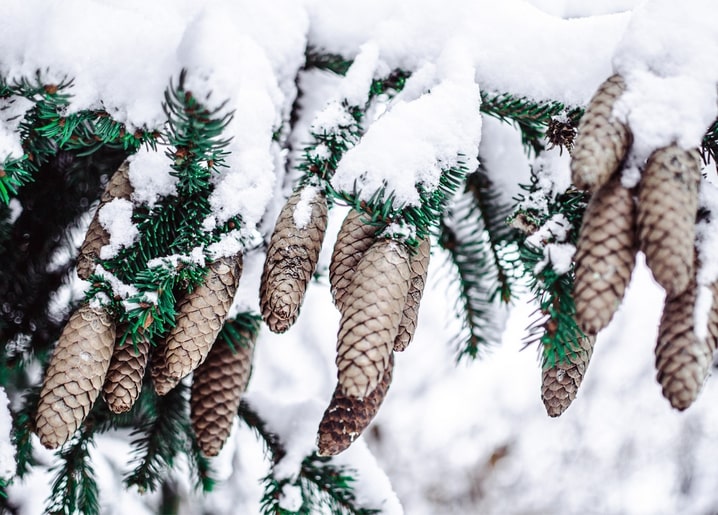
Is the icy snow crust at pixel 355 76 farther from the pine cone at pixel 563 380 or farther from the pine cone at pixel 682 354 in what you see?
the pine cone at pixel 563 380

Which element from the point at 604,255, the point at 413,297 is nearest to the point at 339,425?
the point at 413,297

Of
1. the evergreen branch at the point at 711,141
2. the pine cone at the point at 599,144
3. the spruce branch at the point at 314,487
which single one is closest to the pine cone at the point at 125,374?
the spruce branch at the point at 314,487

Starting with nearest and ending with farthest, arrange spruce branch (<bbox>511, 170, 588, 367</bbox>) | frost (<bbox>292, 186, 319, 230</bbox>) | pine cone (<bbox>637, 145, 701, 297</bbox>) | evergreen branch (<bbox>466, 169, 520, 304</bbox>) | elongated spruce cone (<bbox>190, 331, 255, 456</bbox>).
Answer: pine cone (<bbox>637, 145, 701, 297</bbox>) < spruce branch (<bbox>511, 170, 588, 367</bbox>) < frost (<bbox>292, 186, 319, 230</bbox>) < elongated spruce cone (<bbox>190, 331, 255, 456</bbox>) < evergreen branch (<bbox>466, 169, 520, 304</bbox>)

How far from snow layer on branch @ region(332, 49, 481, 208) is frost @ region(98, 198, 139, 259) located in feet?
1.05

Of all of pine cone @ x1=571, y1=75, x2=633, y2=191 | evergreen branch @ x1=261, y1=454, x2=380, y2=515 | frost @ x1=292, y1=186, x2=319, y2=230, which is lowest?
evergreen branch @ x1=261, y1=454, x2=380, y2=515

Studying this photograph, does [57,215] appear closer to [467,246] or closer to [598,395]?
[467,246]

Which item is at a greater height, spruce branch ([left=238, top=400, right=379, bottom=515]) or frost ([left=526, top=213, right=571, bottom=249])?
frost ([left=526, top=213, right=571, bottom=249])

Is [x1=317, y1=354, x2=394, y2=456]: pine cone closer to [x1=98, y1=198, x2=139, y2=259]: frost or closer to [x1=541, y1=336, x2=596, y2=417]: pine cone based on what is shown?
[x1=541, y1=336, x2=596, y2=417]: pine cone

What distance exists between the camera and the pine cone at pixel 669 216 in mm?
534

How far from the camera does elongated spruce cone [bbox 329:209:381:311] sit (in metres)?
0.73

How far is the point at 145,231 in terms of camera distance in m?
0.81

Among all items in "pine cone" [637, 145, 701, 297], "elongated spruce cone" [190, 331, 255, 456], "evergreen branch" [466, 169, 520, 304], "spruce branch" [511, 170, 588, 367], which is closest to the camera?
"pine cone" [637, 145, 701, 297]

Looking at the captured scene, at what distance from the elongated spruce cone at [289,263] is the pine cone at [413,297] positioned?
144 millimetres

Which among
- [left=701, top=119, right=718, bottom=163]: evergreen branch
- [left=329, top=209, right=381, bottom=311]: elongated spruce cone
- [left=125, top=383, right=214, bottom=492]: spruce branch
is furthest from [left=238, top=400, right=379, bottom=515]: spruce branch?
[left=701, top=119, right=718, bottom=163]: evergreen branch
